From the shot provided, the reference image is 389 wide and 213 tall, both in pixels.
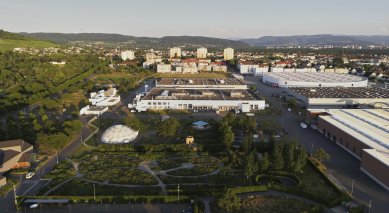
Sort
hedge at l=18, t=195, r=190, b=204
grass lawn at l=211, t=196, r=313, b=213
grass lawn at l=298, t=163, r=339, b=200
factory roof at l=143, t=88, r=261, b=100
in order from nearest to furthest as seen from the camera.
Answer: grass lawn at l=211, t=196, r=313, b=213 → hedge at l=18, t=195, r=190, b=204 → grass lawn at l=298, t=163, r=339, b=200 → factory roof at l=143, t=88, r=261, b=100

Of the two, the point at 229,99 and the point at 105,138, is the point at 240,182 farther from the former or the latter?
the point at 229,99

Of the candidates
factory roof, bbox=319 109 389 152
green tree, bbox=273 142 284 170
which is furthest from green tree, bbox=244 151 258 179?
factory roof, bbox=319 109 389 152

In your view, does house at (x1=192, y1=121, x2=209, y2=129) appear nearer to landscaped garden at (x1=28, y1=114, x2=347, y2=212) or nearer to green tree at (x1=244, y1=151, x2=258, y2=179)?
landscaped garden at (x1=28, y1=114, x2=347, y2=212)

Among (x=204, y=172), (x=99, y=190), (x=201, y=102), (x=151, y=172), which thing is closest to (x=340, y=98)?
(x=201, y=102)

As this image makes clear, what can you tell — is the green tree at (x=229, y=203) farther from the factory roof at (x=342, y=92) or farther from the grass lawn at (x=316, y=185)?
the factory roof at (x=342, y=92)

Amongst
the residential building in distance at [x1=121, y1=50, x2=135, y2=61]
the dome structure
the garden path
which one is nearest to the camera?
the garden path
